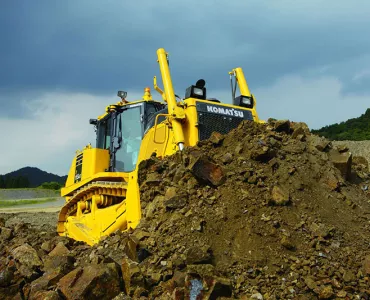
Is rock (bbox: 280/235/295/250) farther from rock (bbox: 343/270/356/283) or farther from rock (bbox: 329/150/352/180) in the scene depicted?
rock (bbox: 329/150/352/180)

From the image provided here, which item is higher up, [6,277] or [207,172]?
[207,172]

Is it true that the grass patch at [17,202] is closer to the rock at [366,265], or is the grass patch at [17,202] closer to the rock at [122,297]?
the rock at [122,297]

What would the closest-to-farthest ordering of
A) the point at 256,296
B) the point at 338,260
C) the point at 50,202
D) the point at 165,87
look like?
the point at 256,296 → the point at 338,260 → the point at 165,87 → the point at 50,202

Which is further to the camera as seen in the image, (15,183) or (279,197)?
(15,183)

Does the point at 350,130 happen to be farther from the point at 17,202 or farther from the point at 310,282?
the point at 310,282

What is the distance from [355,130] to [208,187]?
34351 mm

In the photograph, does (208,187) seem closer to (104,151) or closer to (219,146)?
(219,146)

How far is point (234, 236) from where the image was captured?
16.7ft

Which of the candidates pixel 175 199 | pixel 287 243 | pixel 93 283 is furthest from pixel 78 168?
pixel 287 243

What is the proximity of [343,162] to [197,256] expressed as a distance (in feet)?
9.94

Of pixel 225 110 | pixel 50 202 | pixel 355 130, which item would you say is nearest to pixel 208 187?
pixel 225 110

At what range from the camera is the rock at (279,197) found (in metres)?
5.32

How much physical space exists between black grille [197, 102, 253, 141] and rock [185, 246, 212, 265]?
2650mm

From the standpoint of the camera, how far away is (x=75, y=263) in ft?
19.1
